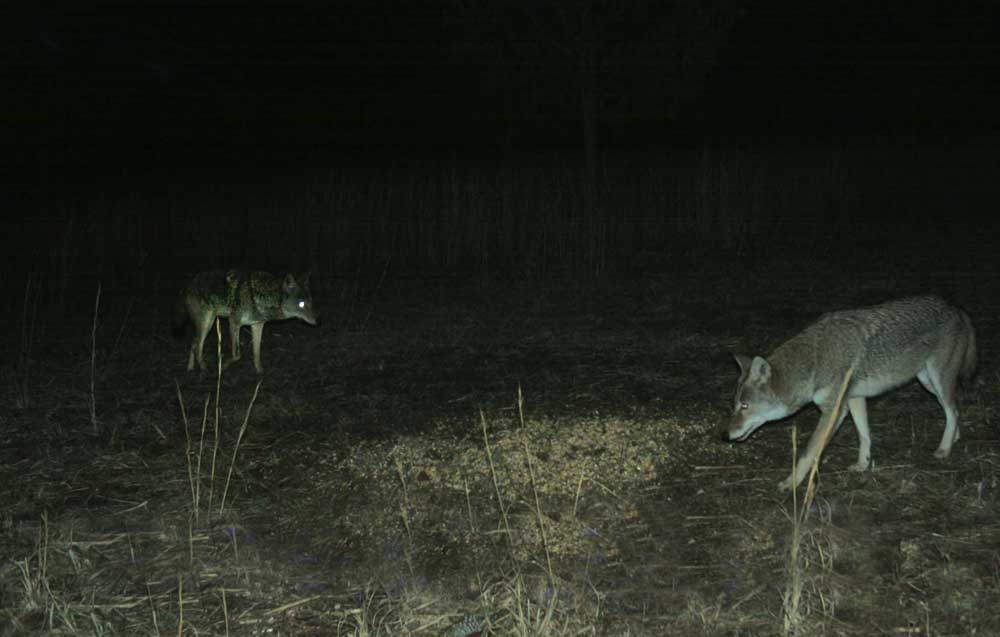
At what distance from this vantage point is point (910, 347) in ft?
19.7

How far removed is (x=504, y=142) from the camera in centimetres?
2788

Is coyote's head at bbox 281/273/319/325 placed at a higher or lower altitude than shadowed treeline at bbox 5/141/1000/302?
higher

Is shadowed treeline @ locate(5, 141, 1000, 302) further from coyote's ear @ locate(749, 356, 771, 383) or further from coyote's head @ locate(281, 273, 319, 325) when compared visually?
coyote's ear @ locate(749, 356, 771, 383)

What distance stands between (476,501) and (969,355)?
3388 mm

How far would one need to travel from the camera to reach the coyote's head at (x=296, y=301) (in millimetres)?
9203

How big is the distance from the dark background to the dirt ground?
5.07m

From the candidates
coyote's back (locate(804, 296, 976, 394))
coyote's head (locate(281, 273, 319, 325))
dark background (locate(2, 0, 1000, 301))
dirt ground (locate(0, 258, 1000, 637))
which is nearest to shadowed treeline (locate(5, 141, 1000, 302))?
dark background (locate(2, 0, 1000, 301))

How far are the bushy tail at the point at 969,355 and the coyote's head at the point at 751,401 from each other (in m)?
1.34

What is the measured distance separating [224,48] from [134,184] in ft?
21.4

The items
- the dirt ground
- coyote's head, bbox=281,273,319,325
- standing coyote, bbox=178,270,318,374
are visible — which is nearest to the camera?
the dirt ground

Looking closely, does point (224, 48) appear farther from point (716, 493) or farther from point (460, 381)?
point (716, 493)

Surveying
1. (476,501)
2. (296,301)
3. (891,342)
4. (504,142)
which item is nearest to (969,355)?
(891,342)

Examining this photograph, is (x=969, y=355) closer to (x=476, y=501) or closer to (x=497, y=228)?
(x=476, y=501)

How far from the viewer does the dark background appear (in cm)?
1488
